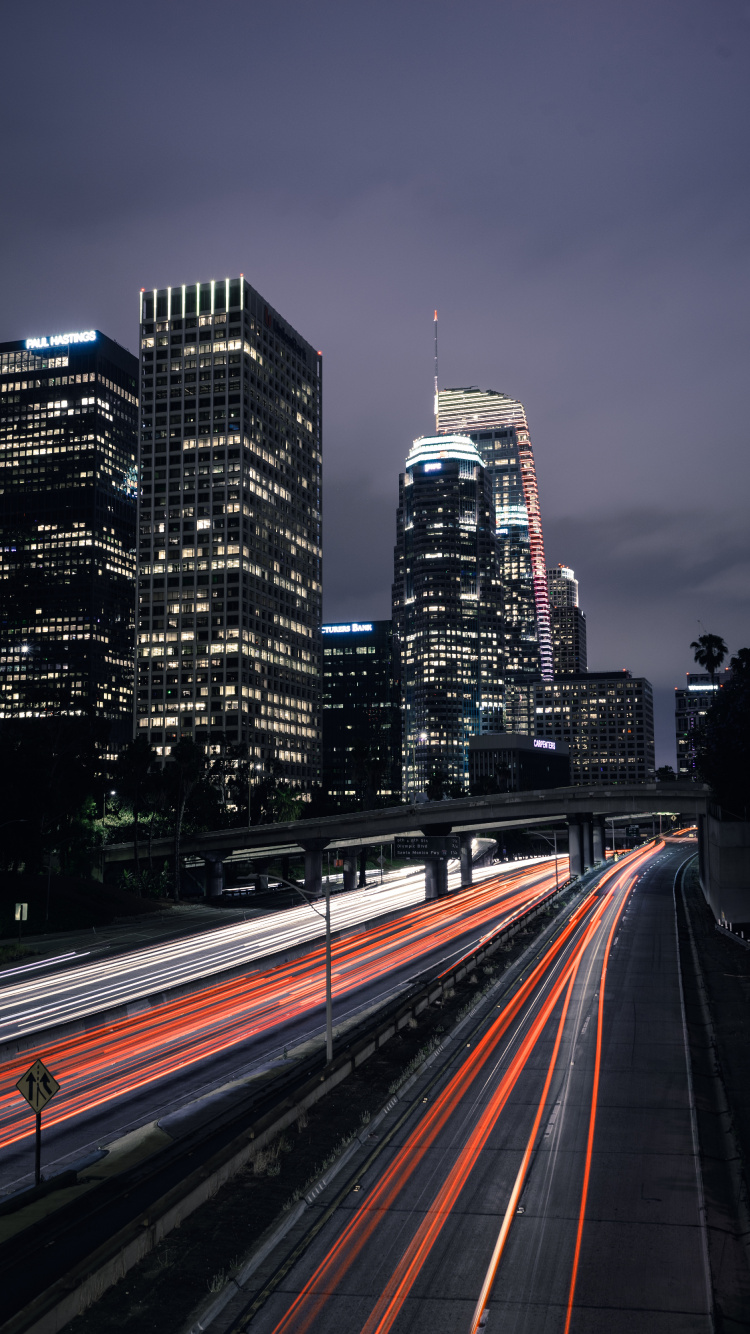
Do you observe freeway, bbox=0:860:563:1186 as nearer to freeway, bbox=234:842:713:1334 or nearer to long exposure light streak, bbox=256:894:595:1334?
long exposure light streak, bbox=256:894:595:1334

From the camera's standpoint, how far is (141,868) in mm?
136875

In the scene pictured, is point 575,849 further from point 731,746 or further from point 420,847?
point 731,746

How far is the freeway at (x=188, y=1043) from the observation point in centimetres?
3428

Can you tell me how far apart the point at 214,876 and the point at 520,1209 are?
114 metres

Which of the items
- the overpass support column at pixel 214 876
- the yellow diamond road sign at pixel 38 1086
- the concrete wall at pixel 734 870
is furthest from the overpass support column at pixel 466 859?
the yellow diamond road sign at pixel 38 1086

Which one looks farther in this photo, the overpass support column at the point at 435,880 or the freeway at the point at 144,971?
the overpass support column at the point at 435,880

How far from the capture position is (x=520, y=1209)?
2555 cm

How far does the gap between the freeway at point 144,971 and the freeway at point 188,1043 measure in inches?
90.6

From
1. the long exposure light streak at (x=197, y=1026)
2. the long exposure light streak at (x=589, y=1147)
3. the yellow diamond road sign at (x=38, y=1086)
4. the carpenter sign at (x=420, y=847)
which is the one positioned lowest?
the long exposure light streak at (x=197, y=1026)

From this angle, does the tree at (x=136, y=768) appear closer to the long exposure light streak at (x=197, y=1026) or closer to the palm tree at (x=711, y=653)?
the long exposure light streak at (x=197, y=1026)

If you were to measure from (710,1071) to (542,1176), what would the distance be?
15736 millimetres

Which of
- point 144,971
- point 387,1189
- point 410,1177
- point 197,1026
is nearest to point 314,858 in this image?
→ point 144,971

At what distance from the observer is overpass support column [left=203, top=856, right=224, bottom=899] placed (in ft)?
443

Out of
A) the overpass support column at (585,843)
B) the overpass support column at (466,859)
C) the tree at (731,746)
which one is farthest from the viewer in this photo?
the overpass support column at (466,859)
